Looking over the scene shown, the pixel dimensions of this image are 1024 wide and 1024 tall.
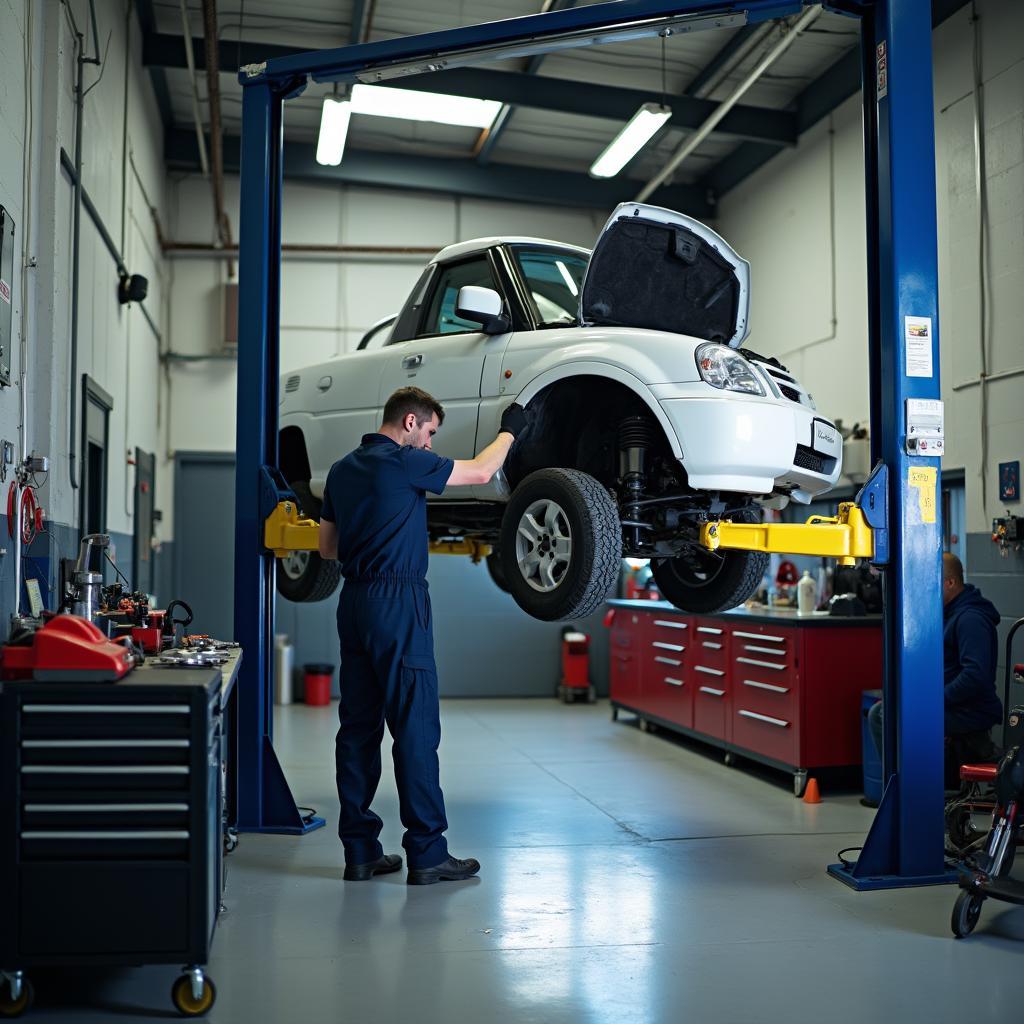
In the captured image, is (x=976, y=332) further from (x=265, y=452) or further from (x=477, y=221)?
(x=477, y=221)

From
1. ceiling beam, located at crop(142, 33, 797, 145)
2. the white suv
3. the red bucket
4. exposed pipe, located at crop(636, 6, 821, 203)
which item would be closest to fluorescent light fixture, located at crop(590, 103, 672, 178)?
ceiling beam, located at crop(142, 33, 797, 145)

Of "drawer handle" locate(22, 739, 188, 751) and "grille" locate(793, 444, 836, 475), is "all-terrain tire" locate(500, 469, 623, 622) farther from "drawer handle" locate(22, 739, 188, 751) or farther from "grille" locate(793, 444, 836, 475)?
"drawer handle" locate(22, 739, 188, 751)

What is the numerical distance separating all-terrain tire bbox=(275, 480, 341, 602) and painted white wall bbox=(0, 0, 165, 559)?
3.76 feet

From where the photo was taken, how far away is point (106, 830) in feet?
8.88

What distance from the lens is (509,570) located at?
13.9 ft

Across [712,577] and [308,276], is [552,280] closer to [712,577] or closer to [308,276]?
[712,577]

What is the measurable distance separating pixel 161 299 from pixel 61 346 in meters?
4.88

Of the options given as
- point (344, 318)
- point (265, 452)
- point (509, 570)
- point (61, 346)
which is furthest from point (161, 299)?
point (509, 570)

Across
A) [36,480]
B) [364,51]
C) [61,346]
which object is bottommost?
[36,480]

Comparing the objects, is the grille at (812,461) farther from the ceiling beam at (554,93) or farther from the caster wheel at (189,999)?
the ceiling beam at (554,93)

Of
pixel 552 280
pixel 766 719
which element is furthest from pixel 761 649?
pixel 552 280

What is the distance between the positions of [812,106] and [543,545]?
6074 millimetres

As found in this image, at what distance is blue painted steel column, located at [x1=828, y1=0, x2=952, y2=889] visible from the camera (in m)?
4.14

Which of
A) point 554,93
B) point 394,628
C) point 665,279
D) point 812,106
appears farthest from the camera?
point 812,106
